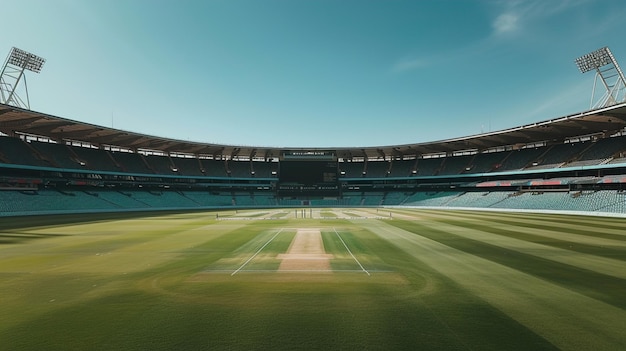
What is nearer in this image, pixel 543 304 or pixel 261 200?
pixel 543 304

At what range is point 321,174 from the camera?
72.8 m

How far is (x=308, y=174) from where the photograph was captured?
73125mm

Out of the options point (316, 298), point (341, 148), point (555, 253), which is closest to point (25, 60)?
point (341, 148)

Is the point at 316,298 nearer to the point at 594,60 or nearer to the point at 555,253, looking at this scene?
the point at 555,253

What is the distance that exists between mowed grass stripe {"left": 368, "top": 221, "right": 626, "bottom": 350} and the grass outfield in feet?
0.14

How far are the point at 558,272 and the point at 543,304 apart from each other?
444cm

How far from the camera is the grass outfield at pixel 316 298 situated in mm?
5949

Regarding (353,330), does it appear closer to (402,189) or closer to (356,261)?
(356,261)

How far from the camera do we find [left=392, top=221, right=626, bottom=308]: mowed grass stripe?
8.70 m

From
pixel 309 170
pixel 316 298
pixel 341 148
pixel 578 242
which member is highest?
pixel 341 148

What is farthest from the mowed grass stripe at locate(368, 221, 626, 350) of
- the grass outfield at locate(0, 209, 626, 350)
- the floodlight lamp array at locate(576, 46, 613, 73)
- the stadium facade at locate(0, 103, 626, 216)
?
the floodlight lamp array at locate(576, 46, 613, 73)

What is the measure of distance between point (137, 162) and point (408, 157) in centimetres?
6818

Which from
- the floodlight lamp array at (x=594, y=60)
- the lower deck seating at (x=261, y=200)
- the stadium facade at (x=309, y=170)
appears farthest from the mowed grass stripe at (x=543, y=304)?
the floodlight lamp array at (x=594, y=60)

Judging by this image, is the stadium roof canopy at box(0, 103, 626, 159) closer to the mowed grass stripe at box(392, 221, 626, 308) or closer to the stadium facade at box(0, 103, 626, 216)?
the stadium facade at box(0, 103, 626, 216)
